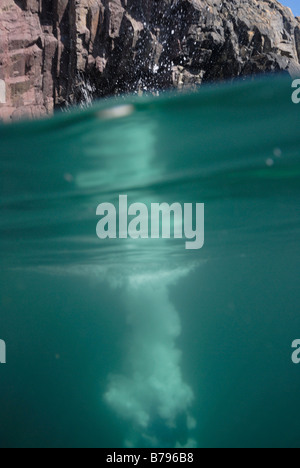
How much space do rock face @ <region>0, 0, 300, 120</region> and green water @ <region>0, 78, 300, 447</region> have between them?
925 centimetres

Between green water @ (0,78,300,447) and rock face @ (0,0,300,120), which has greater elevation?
rock face @ (0,0,300,120)

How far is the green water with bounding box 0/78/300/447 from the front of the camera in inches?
338

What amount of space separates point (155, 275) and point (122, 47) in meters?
15.8

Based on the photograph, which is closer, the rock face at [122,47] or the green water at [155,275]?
the green water at [155,275]

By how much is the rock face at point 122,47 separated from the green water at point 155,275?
9.25 metres

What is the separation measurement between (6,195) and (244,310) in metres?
36.6

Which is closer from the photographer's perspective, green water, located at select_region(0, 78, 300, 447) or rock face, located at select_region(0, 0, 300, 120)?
→ green water, located at select_region(0, 78, 300, 447)

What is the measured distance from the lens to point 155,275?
87.7ft

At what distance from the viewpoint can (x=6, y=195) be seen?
11.7 meters

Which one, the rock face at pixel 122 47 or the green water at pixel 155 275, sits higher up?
the rock face at pixel 122 47

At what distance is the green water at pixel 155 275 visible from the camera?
859 cm
